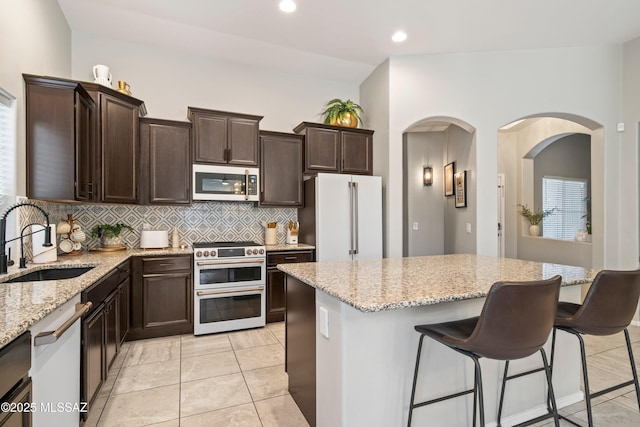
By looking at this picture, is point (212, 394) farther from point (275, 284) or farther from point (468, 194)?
point (468, 194)

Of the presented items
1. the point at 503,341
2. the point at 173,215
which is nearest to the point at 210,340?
the point at 173,215

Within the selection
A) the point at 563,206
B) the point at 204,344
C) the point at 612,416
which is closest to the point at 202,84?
the point at 204,344

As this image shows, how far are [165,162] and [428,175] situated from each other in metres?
4.34

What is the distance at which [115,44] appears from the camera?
3.85 meters

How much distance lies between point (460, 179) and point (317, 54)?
255 cm

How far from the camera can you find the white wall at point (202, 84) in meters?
3.82

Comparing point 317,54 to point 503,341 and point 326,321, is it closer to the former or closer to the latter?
point 326,321

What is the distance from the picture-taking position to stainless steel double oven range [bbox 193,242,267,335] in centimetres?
354

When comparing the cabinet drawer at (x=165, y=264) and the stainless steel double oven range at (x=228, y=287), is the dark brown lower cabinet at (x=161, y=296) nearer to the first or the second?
the cabinet drawer at (x=165, y=264)

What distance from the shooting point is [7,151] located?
2.32 metres

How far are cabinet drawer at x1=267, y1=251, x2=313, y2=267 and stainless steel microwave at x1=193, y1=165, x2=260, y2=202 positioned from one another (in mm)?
749

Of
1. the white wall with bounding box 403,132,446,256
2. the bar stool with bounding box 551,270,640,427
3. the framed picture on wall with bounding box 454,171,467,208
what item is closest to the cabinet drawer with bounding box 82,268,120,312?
the bar stool with bounding box 551,270,640,427

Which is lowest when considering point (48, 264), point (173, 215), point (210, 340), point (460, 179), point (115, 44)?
point (210, 340)

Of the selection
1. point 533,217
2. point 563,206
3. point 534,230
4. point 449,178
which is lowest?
point 534,230
